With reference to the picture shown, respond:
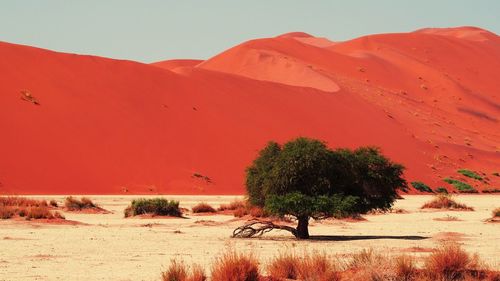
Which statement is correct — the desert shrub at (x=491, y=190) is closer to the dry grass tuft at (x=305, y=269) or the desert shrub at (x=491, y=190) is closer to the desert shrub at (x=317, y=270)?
the dry grass tuft at (x=305, y=269)

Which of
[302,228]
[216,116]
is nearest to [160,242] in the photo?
[302,228]

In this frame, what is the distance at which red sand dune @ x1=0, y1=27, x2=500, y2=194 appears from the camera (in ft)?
209

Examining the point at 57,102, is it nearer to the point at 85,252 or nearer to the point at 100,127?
the point at 100,127

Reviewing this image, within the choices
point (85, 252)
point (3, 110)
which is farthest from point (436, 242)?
point (3, 110)

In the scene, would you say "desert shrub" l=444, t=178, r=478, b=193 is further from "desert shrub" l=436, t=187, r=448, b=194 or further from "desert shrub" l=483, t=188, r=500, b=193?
"desert shrub" l=436, t=187, r=448, b=194

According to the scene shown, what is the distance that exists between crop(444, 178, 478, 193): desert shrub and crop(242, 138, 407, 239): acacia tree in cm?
4863

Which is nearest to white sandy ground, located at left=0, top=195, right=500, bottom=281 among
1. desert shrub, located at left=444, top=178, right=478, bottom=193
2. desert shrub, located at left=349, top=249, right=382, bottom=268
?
desert shrub, located at left=349, top=249, right=382, bottom=268

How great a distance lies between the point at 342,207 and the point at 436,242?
285 cm

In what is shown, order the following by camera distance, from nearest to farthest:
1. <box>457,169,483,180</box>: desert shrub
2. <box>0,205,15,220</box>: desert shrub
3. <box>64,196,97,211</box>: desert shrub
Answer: <box>0,205,15,220</box>: desert shrub, <box>64,196,97,211</box>: desert shrub, <box>457,169,483,180</box>: desert shrub

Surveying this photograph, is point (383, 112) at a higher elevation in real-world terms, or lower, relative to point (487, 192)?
higher

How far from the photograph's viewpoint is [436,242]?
26.5 meters

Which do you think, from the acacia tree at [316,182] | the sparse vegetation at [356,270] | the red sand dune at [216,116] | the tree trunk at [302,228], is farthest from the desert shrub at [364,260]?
the red sand dune at [216,116]

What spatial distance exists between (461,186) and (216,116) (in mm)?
21405

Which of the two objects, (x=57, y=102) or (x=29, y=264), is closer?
(x=29, y=264)
